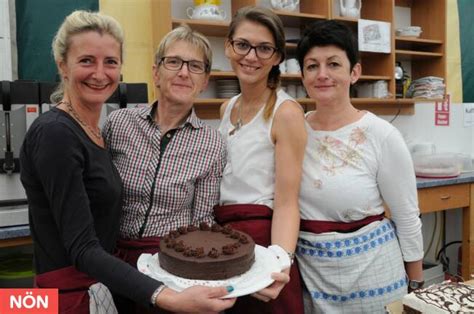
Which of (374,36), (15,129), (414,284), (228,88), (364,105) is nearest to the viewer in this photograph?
(414,284)

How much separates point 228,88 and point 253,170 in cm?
157

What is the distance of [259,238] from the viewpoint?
135 cm

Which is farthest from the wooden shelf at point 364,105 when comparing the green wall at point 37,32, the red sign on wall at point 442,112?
the green wall at point 37,32

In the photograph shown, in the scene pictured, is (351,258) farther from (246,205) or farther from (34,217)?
(34,217)

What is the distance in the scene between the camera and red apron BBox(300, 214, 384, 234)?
140 cm

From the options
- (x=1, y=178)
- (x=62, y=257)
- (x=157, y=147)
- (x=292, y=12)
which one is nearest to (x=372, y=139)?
(x=157, y=147)

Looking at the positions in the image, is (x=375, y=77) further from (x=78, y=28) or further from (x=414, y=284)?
(x=78, y=28)

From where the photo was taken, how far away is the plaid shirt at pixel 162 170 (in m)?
1.28

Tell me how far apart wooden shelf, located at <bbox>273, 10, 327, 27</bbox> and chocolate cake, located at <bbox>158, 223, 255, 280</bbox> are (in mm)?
2109

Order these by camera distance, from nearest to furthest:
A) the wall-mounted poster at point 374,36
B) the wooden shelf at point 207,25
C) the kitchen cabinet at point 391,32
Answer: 1. the wooden shelf at point 207,25
2. the kitchen cabinet at point 391,32
3. the wall-mounted poster at point 374,36

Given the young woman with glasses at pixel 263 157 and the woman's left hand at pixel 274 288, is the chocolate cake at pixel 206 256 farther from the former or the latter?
the young woman with glasses at pixel 263 157

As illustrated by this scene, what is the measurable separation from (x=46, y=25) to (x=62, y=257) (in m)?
1.84

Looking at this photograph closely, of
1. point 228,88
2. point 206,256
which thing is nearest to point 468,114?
point 228,88

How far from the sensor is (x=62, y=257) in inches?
44.6
